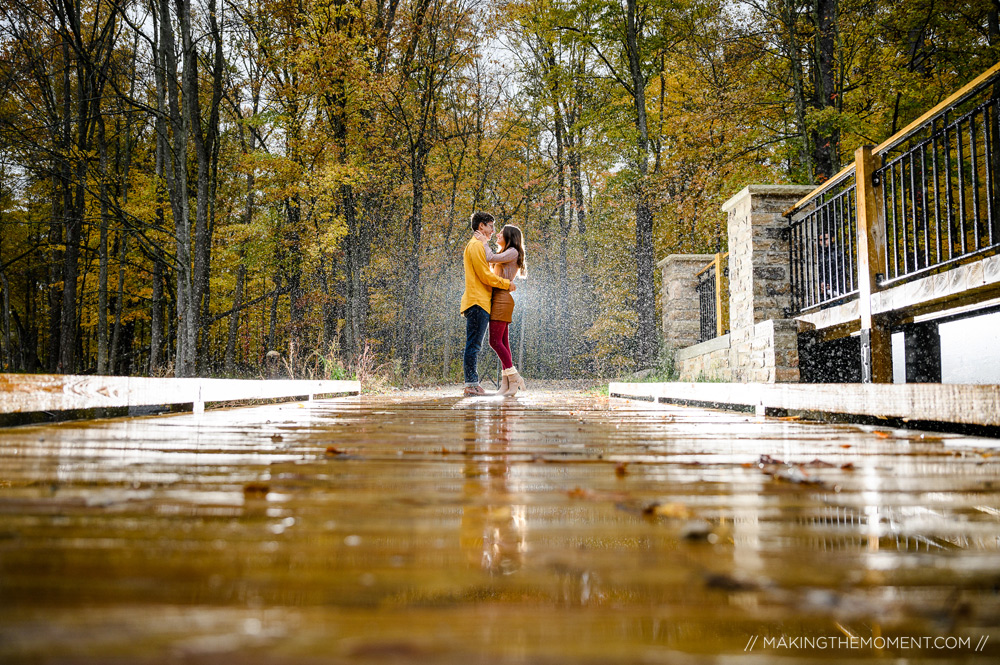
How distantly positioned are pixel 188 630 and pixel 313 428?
2.75 meters

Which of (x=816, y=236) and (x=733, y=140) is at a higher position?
(x=733, y=140)

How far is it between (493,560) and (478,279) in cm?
642

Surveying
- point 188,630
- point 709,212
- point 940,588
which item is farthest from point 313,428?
point 709,212

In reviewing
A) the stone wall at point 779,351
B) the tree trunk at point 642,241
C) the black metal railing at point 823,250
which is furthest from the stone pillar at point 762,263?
the tree trunk at point 642,241

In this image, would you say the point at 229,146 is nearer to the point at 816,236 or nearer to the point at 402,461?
the point at 816,236

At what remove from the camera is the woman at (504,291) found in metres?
7.30

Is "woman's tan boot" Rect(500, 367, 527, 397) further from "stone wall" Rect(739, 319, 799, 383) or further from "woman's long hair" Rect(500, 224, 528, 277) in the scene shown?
"stone wall" Rect(739, 319, 799, 383)

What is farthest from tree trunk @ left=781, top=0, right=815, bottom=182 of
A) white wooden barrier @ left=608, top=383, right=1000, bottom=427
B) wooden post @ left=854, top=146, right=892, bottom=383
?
white wooden barrier @ left=608, top=383, right=1000, bottom=427

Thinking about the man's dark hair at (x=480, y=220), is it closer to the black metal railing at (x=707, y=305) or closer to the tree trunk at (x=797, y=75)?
the black metal railing at (x=707, y=305)

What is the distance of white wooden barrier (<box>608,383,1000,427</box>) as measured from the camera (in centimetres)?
262

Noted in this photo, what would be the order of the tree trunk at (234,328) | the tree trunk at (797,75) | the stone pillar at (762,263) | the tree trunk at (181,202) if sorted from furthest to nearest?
the tree trunk at (234,328), the tree trunk at (797,75), the tree trunk at (181,202), the stone pillar at (762,263)

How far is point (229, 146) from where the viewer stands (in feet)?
70.3

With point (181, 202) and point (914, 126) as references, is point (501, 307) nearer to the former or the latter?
point (914, 126)

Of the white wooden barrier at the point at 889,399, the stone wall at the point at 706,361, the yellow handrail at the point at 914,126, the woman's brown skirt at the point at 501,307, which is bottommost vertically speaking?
the white wooden barrier at the point at 889,399
